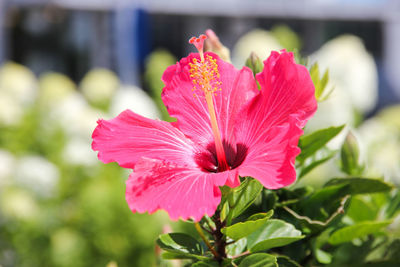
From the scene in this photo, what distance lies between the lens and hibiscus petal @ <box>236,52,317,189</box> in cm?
28

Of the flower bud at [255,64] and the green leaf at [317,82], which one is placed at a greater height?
the flower bud at [255,64]

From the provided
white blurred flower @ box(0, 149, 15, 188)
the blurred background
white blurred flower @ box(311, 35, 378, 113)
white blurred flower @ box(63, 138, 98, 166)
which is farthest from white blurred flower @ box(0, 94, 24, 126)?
white blurred flower @ box(311, 35, 378, 113)

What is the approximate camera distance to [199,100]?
1.16ft

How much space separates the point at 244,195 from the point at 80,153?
1.18m

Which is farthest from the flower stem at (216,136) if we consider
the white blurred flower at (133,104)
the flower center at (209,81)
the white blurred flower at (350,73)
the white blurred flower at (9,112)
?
the white blurred flower at (9,112)

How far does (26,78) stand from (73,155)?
56 centimetres

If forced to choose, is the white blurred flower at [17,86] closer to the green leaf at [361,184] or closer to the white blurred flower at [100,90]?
the white blurred flower at [100,90]

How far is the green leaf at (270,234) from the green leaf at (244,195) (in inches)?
1.2

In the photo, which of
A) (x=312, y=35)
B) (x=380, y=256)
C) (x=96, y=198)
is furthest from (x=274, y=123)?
(x=312, y=35)

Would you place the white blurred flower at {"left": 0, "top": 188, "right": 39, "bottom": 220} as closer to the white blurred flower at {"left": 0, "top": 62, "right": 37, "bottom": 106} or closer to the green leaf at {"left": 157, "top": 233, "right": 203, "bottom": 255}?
the white blurred flower at {"left": 0, "top": 62, "right": 37, "bottom": 106}

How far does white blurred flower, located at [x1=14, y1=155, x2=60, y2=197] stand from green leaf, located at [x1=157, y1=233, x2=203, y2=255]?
45.3 inches

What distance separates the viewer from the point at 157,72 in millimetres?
1804

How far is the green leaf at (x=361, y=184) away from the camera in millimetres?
369

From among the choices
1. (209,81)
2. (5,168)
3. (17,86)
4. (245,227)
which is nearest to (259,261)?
(245,227)
